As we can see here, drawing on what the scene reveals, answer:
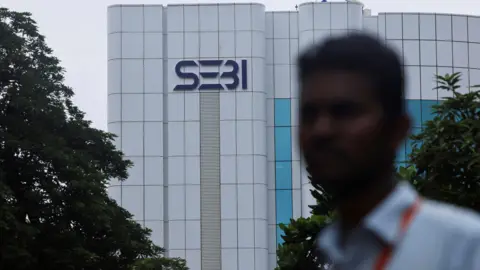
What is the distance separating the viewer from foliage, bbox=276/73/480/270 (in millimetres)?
19016

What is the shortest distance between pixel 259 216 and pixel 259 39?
814 centimetres

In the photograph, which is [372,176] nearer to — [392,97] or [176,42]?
[392,97]

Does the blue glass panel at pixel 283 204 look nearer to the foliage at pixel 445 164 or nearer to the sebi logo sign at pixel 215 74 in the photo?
the sebi logo sign at pixel 215 74

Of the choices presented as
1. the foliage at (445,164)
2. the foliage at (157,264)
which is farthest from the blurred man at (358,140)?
the foliage at (157,264)

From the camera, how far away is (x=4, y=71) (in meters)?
33.8

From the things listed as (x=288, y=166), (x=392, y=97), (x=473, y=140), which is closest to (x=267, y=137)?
(x=288, y=166)

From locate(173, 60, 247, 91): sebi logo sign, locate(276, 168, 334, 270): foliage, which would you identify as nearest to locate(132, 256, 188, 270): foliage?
locate(276, 168, 334, 270): foliage

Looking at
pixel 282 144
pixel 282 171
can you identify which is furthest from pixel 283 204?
pixel 282 144

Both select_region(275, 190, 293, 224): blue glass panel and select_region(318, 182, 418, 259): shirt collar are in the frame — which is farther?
select_region(275, 190, 293, 224): blue glass panel

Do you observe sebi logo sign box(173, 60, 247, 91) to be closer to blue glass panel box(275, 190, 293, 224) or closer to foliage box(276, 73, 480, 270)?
blue glass panel box(275, 190, 293, 224)

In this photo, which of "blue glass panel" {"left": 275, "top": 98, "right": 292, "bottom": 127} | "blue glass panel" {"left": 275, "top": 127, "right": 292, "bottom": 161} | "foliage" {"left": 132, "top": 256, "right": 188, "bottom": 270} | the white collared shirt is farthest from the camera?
"blue glass panel" {"left": 275, "top": 98, "right": 292, "bottom": 127}

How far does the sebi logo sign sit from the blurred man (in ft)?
193

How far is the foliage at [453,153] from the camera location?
19.0 m

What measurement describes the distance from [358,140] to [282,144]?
5978 centimetres
